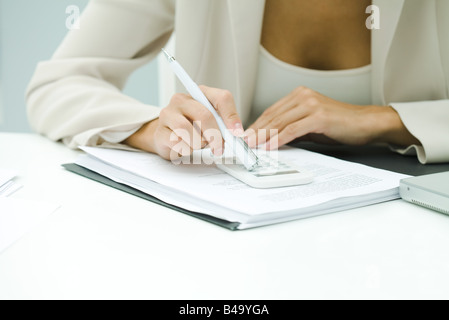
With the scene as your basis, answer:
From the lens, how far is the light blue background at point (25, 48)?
75.1 inches

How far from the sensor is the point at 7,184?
474mm

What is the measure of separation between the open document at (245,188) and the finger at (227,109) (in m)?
0.05

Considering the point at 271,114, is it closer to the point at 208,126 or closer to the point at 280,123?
the point at 280,123

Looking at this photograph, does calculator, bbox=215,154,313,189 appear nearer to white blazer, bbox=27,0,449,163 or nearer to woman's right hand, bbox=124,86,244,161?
woman's right hand, bbox=124,86,244,161

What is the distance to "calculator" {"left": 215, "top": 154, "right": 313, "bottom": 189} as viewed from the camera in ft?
1.41

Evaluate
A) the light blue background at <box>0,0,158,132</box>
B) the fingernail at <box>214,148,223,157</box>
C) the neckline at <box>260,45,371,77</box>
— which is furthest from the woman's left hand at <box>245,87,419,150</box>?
the light blue background at <box>0,0,158,132</box>

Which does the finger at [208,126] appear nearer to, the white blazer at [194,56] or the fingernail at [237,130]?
the fingernail at [237,130]

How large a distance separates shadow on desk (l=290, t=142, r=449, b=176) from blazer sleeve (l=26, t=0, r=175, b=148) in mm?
264

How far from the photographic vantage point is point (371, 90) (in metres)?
0.86

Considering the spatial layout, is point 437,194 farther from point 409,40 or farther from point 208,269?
point 409,40

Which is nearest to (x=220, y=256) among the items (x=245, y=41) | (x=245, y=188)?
(x=245, y=188)

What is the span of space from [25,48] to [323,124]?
1.75 meters

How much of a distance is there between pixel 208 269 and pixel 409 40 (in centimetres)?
68

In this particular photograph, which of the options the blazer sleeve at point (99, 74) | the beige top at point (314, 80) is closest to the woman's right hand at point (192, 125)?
the blazer sleeve at point (99, 74)
